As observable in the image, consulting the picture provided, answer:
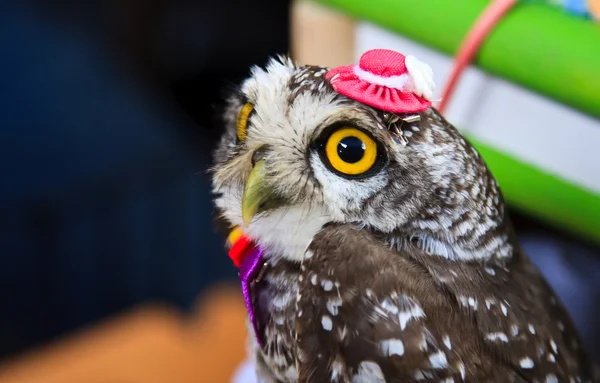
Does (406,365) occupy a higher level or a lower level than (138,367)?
higher

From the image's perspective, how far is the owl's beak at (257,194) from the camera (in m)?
0.58

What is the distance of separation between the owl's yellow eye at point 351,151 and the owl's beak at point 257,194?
0.06 meters

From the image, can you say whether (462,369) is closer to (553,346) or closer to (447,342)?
(447,342)

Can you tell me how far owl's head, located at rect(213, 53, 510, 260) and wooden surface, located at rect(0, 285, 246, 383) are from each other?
1.22 m

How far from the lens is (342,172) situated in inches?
21.7

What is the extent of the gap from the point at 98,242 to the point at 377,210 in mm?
1723

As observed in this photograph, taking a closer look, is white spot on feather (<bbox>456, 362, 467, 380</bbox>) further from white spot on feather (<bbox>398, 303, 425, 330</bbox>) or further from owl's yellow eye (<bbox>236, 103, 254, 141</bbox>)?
owl's yellow eye (<bbox>236, 103, 254, 141</bbox>)

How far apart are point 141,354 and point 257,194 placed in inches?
52.0

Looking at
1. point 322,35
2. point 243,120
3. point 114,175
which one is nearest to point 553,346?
point 243,120

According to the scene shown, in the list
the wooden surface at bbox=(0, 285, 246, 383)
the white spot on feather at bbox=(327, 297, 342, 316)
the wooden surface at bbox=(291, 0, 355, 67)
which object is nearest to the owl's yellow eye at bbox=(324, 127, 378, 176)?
the white spot on feather at bbox=(327, 297, 342, 316)

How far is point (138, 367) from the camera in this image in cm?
175

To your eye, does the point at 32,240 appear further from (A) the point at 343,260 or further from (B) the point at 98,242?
(A) the point at 343,260

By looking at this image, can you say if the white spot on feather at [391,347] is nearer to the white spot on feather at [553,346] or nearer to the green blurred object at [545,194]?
the white spot on feather at [553,346]

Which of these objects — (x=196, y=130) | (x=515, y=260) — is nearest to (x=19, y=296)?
(x=196, y=130)
